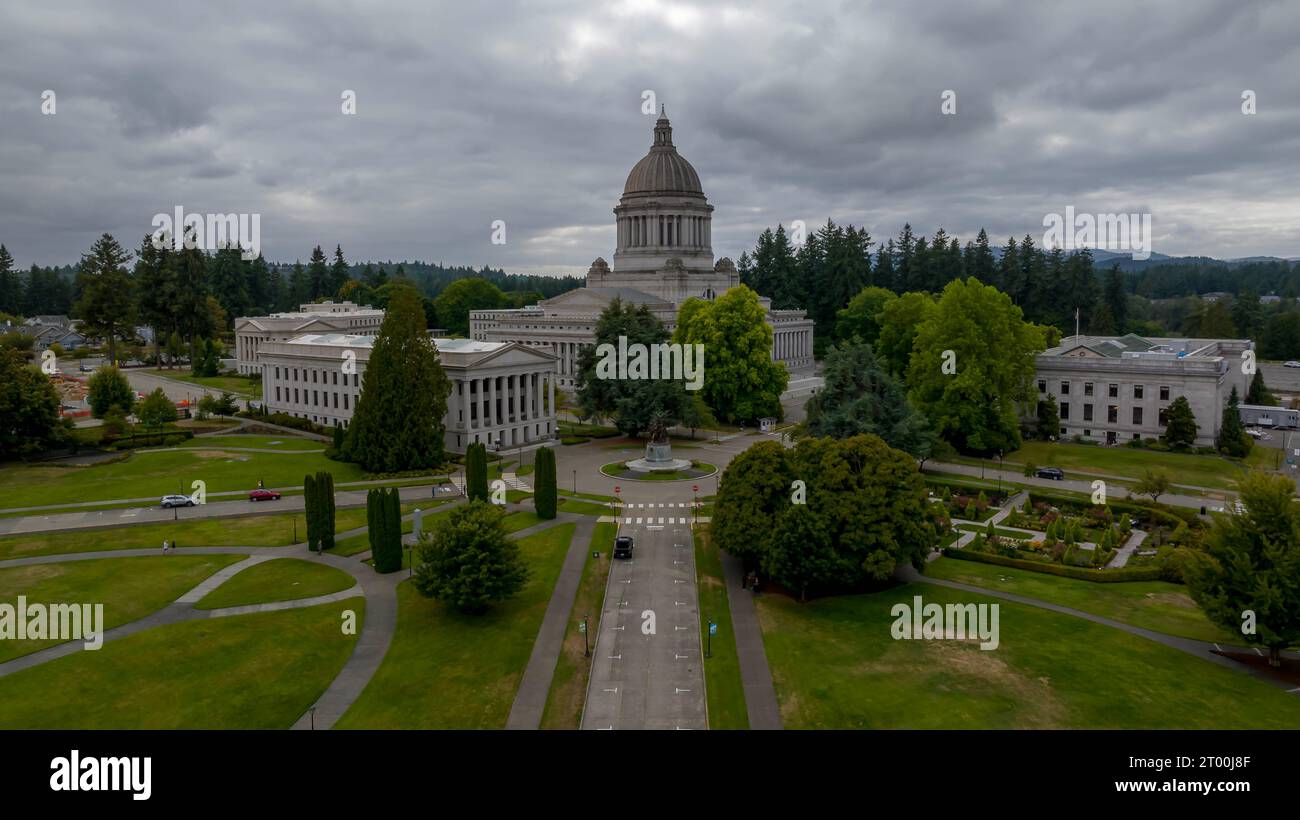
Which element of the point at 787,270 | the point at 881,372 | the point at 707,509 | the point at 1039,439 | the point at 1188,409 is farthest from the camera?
the point at 787,270

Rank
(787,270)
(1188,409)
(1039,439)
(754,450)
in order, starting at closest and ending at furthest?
(754,450) → (1188,409) → (1039,439) → (787,270)

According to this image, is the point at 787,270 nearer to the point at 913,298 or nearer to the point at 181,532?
A: the point at 913,298

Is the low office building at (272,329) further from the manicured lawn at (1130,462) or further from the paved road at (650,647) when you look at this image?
the manicured lawn at (1130,462)

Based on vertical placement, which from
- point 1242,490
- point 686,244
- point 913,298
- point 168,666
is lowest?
point 168,666

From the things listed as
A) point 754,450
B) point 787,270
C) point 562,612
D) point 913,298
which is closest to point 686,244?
point 787,270

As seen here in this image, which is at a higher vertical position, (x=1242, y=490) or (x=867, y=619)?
(x=1242, y=490)

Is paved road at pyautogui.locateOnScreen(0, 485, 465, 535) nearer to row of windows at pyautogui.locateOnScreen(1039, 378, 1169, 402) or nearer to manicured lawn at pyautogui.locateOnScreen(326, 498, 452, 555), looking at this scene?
manicured lawn at pyautogui.locateOnScreen(326, 498, 452, 555)

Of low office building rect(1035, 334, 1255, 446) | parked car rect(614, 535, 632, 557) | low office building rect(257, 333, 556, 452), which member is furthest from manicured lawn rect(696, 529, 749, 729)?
low office building rect(1035, 334, 1255, 446)
